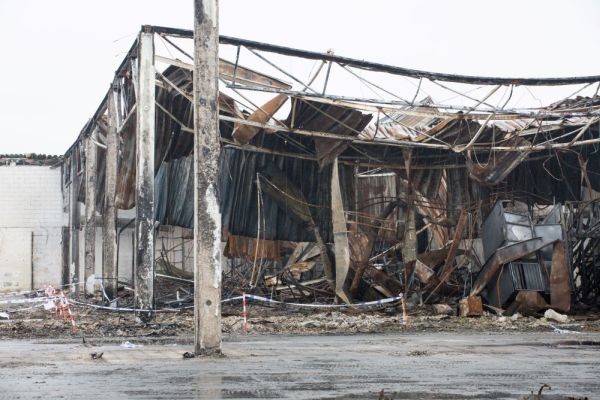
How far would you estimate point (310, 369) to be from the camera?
1010 cm

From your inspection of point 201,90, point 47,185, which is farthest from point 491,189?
point 47,185

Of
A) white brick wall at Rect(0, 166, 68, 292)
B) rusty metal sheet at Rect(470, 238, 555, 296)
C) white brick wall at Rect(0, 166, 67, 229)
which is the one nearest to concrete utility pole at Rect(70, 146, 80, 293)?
white brick wall at Rect(0, 166, 68, 292)

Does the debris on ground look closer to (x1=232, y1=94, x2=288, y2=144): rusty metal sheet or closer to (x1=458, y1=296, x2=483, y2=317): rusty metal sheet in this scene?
(x1=458, y1=296, x2=483, y2=317): rusty metal sheet

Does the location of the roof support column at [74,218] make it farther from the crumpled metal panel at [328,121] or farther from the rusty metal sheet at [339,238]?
the crumpled metal panel at [328,121]

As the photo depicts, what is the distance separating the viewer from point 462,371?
977 centimetres

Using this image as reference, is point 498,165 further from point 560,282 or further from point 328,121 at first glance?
point 328,121

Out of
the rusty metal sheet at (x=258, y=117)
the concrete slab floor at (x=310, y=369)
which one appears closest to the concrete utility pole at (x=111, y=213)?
the rusty metal sheet at (x=258, y=117)

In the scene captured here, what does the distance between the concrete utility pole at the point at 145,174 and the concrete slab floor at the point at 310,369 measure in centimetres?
331

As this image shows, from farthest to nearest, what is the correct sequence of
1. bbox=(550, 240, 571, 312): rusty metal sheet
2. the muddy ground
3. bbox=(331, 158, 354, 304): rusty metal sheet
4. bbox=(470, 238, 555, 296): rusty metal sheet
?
bbox=(331, 158, 354, 304): rusty metal sheet
bbox=(470, 238, 555, 296): rusty metal sheet
bbox=(550, 240, 571, 312): rusty metal sheet
the muddy ground

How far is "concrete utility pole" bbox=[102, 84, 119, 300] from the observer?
23547 mm

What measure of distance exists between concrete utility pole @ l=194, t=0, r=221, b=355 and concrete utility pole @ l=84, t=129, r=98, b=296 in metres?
16.5

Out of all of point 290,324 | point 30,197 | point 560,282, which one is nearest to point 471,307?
point 560,282

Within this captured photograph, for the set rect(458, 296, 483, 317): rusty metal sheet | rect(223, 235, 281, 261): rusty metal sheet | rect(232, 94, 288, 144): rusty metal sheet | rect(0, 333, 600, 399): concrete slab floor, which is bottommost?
rect(458, 296, 483, 317): rusty metal sheet

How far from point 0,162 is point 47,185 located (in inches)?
89.7
